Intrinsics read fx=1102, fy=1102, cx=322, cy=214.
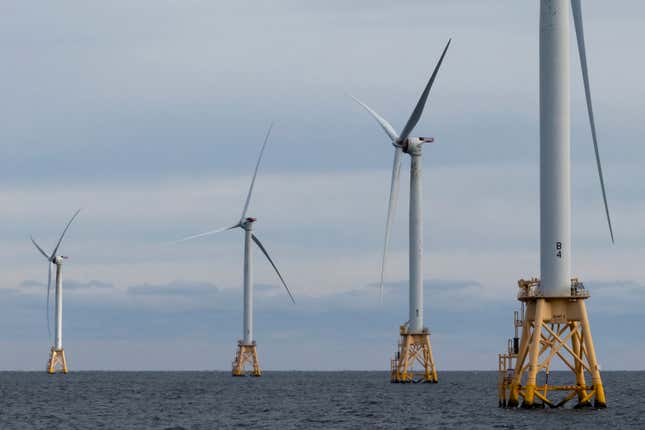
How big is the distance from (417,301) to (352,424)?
76.5 metres

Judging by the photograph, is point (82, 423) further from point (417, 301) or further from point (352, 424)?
point (417, 301)

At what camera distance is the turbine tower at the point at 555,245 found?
8350cm

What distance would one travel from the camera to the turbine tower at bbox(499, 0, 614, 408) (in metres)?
83.5

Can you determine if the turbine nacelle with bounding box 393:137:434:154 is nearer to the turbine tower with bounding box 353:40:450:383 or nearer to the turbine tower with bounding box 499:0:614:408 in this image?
the turbine tower with bounding box 353:40:450:383

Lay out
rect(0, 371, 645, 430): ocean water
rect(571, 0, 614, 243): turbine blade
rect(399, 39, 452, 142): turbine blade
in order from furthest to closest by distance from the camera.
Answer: rect(399, 39, 452, 142): turbine blade < rect(0, 371, 645, 430): ocean water < rect(571, 0, 614, 243): turbine blade

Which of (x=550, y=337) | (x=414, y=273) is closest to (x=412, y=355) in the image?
(x=414, y=273)

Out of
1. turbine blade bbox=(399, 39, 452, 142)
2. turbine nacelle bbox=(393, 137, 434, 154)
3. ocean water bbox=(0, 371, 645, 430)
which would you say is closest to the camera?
ocean water bbox=(0, 371, 645, 430)

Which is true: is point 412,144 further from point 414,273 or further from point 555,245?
point 555,245

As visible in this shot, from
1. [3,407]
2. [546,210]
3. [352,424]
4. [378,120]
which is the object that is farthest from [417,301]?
[546,210]

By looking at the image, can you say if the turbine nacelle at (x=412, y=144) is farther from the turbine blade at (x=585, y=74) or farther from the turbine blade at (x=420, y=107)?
the turbine blade at (x=585, y=74)

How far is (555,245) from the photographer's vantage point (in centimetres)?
8450

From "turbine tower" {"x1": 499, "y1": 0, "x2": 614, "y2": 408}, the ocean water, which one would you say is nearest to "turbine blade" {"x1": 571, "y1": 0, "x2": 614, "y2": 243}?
"turbine tower" {"x1": 499, "y1": 0, "x2": 614, "y2": 408}

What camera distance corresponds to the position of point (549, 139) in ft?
281

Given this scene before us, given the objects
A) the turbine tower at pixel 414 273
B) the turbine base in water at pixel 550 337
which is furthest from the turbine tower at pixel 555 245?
the turbine tower at pixel 414 273
